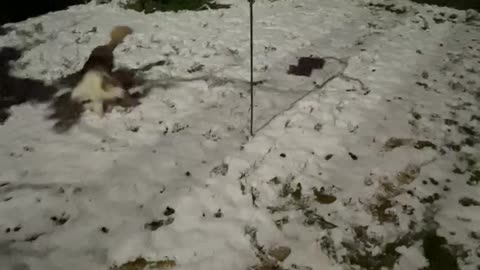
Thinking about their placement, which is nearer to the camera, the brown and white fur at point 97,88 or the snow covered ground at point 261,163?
the snow covered ground at point 261,163

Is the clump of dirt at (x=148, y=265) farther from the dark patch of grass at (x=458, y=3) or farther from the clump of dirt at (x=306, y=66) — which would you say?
the dark patch of grass at (x=458, y=3)

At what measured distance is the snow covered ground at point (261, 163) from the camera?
3814 millimetres

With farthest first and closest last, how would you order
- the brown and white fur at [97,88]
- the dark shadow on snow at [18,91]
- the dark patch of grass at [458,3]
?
the dark patch of grass at [458,3], the dark shadow on snow at [18,91], the brown and white fur at [97,88]

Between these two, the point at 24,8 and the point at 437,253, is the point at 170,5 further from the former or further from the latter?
the point at 437,253

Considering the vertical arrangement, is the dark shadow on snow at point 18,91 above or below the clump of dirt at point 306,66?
below

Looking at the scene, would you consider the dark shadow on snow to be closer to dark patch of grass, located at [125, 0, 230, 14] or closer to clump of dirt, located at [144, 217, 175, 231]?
clump of dirt, located at [144, 217, 175, 231]

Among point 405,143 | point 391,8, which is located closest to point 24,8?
point 391,8

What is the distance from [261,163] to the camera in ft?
15.6

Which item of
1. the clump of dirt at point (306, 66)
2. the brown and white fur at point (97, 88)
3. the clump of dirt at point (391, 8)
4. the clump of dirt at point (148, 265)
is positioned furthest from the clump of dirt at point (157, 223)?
the clump of dirt at point (391, 8)

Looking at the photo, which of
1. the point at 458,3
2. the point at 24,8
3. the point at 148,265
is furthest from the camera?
the point at 24,8

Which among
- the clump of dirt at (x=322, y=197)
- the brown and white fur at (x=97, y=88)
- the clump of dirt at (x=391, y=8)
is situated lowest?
the clump of dirt at (x=322, y=197)

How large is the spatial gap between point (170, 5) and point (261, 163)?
605cm

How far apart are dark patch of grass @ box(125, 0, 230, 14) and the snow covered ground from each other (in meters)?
2.09

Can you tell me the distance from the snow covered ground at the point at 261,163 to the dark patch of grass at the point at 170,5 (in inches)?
82.3
